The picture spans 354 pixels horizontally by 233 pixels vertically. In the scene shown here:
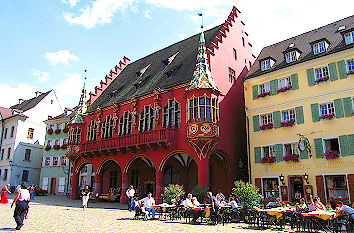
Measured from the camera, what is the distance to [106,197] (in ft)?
101

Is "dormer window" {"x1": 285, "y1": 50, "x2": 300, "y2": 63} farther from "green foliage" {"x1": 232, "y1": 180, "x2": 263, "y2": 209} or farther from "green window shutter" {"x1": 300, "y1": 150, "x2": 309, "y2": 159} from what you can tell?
"green foliage" {"x1": 232, "y1": 180, "x2": 263, "y2": 209}

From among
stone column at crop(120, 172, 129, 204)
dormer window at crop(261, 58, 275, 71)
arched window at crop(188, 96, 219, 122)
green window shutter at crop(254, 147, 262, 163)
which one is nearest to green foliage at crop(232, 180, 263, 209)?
arched window at crop(188, 96, 219, 122)

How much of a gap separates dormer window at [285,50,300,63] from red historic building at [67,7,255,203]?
5071 millimetres

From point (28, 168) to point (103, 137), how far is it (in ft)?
67.3

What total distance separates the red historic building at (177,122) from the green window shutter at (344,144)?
8.07 metres

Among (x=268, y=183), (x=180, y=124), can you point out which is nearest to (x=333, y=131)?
(x=268, y=183)

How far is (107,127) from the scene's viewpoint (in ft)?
104

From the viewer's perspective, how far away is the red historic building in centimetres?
2320

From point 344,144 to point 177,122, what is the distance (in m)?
12.2

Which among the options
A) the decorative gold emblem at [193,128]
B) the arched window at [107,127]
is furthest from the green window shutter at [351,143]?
the arched window at [107,127]

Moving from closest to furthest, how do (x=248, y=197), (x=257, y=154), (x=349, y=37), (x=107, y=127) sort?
(x=248, y=197)
(x=349, y=37)
(x=257, y=154)
(x=107, y=127)

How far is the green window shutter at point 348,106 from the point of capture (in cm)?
2027

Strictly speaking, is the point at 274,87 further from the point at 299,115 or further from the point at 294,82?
the point at 299,115

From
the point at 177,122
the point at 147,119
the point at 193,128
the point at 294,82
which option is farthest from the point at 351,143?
the point at 147,119
